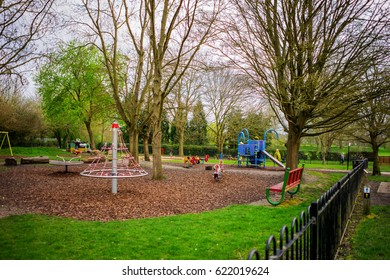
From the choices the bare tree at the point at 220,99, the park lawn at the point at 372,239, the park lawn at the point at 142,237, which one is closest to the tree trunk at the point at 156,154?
the park lawn at the point at 142,237

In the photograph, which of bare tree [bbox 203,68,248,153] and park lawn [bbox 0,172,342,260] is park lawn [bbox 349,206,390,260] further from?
bare tree [bbox 203,68,248,153]

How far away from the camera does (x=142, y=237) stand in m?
5.00

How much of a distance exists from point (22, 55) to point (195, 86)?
26.8m

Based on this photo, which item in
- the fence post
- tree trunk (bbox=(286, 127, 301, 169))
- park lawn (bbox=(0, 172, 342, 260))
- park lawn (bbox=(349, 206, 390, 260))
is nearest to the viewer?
the fence post

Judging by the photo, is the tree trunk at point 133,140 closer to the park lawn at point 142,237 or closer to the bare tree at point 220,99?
the park lawn at point 142,237

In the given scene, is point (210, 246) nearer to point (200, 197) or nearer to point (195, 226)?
point (195, 226)

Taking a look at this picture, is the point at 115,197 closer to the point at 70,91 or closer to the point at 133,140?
the point at 133,140

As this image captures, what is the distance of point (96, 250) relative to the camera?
430 centimetres

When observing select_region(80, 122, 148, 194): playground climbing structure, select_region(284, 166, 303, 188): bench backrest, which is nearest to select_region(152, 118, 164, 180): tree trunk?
select_region(80, 122, 148, 194): playground climbing structure

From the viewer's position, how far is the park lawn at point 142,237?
4.16 metres

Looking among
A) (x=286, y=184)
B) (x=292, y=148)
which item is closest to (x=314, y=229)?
(x=286, y=184)

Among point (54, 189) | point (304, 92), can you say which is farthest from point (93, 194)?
point (304, 92)

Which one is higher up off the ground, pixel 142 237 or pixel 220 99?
pixel 220 99

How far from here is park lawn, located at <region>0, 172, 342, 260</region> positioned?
416 cm
